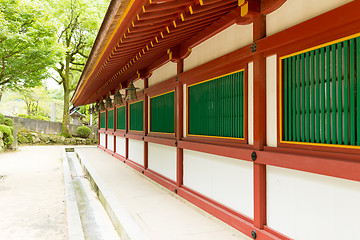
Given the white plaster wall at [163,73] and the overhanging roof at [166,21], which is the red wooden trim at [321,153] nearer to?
the overhanging roof at [166,21]

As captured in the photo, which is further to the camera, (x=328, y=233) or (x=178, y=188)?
(x=178, y=188)

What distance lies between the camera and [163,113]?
6695 mm

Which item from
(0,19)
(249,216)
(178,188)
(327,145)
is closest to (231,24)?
(327,145)

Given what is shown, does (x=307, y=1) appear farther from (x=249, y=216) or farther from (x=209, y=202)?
(x=209, y=202)

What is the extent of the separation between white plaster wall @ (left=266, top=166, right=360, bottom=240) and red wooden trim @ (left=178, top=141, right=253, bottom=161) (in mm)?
370

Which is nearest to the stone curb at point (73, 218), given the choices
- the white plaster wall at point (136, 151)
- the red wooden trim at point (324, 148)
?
the white plaster wall at point (136, 151)

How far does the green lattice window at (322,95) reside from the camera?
2.38m

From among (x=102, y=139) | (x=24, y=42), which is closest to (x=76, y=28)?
(x=102, y=139)

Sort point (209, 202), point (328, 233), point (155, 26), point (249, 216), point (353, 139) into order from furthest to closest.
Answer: point (209, 202) < point (155, 26) < point (249, 216) < point (328, 233) < point (353, 139)

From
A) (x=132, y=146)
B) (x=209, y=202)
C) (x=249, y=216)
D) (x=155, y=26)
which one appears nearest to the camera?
(x=249, y=216)

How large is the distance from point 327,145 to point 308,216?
2.59 ft

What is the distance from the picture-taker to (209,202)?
448cm

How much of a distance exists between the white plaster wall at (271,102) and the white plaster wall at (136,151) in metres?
5.49

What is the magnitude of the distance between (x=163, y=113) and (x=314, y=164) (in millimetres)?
4456
